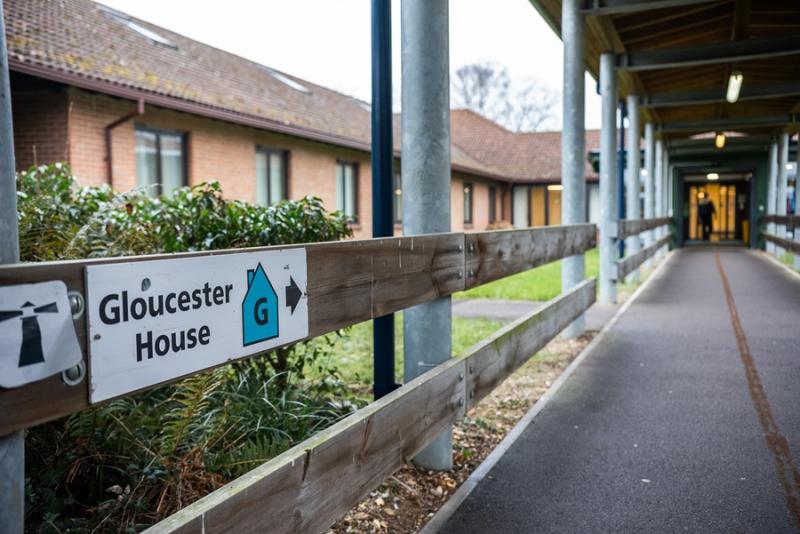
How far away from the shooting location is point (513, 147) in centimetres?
3506

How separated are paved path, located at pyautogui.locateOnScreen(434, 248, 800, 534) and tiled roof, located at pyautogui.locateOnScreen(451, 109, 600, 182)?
2542 centimetres

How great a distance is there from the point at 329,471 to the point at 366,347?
5.59 m

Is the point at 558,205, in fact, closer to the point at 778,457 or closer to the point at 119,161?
the point at 119,161

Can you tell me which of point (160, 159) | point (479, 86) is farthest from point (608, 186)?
point (479, 86)

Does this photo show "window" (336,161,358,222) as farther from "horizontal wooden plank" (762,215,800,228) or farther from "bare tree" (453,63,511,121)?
"bare tree" (453,63,511,121)

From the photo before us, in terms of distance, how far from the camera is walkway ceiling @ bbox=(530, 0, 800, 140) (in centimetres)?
1058

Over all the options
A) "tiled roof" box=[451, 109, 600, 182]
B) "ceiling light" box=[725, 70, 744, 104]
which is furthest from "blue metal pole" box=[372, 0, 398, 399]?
"tiled roof" box=[451, 109, 600, 182]

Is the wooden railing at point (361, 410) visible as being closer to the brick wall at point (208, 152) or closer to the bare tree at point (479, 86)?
the brick wall at point (208, 152)

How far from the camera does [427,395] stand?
127 inches

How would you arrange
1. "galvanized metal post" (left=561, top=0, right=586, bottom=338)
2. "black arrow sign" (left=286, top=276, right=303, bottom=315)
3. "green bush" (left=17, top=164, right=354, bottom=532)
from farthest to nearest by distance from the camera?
1. "galvanized metal post" (left=561, top=0, right=586, bottom=338)
2. "green bush" (left=17, top=164, right=354, bottom=532)
3. "black arrow sign" (left=286, top=276, right=303, bottom=315)

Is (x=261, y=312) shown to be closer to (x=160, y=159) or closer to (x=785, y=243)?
(x=160, y=159)

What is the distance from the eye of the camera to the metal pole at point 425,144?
386cm

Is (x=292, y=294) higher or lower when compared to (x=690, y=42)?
lower

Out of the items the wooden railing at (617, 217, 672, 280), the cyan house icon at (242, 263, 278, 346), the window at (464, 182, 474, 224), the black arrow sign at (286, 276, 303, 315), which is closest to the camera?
the cyan house icon at (242, 263, 278, 346)
